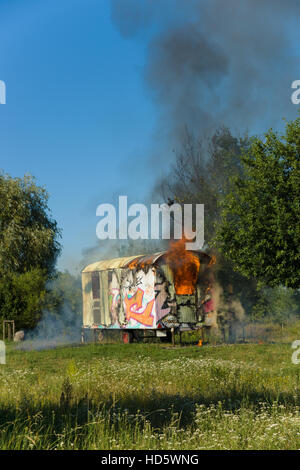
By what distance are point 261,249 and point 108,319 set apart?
8.84 m

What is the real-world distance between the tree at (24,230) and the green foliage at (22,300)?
3679mm

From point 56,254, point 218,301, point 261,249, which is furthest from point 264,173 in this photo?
point 56,254

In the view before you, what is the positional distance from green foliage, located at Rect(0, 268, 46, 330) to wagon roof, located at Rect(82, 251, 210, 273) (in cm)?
400

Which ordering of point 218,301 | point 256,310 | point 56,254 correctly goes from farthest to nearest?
point 56,254 < point 256,310 < point 218,301

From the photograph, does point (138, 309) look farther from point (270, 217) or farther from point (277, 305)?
point (277, 305)

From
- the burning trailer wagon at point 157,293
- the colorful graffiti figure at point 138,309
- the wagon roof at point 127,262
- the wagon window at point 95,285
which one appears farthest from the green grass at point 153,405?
the wagon window at point 95,285

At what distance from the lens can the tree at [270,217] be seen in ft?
78.4

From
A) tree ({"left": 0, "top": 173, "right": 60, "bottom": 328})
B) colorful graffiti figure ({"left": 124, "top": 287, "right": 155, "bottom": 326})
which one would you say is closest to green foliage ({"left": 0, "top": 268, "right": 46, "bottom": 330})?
tree ({"left": 0, "top": 173, "right": 60, "bottom": 328})

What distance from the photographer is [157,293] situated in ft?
81.5

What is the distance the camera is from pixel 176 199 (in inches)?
1345

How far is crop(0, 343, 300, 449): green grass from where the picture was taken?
6.89m

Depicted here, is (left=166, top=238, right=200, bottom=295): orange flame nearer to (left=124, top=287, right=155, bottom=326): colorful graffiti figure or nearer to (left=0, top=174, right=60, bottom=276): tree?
(left=124, top=287, right=155, bottom=326): colorful graffiti figure

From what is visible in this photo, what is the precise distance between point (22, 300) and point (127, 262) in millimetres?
9272
